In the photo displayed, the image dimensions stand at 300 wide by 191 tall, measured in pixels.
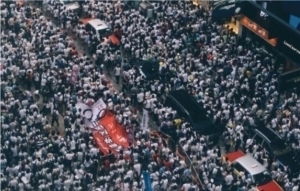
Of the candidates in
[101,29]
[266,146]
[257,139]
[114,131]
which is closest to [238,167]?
[266,146]

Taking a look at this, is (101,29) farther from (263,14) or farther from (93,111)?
(263,14)

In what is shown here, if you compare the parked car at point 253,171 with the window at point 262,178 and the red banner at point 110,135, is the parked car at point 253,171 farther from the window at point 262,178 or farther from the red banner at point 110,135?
the red banner at point 110,135

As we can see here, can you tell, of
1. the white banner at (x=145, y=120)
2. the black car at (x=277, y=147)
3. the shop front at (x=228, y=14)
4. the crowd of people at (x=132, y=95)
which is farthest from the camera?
the shop front at (x=228, y=14)

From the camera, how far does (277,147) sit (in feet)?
143

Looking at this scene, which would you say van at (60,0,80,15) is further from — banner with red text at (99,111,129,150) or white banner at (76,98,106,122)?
banner with red text at (99,111,129,150)

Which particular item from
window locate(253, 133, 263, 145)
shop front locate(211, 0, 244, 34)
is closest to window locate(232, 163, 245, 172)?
window locate(253, 133, 263, 145)

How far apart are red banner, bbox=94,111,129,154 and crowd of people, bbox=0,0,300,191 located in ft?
1.33

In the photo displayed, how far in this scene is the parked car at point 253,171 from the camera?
137 feet

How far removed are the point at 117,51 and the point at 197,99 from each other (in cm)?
715

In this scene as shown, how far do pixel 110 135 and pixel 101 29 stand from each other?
37.5 ft

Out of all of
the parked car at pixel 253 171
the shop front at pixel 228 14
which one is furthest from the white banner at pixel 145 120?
the shop front at pixel 228 14

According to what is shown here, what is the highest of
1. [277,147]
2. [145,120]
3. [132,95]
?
[145,120]

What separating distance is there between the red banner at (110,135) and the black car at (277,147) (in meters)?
6.53

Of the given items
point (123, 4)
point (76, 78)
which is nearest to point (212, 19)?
point (123, 4)
